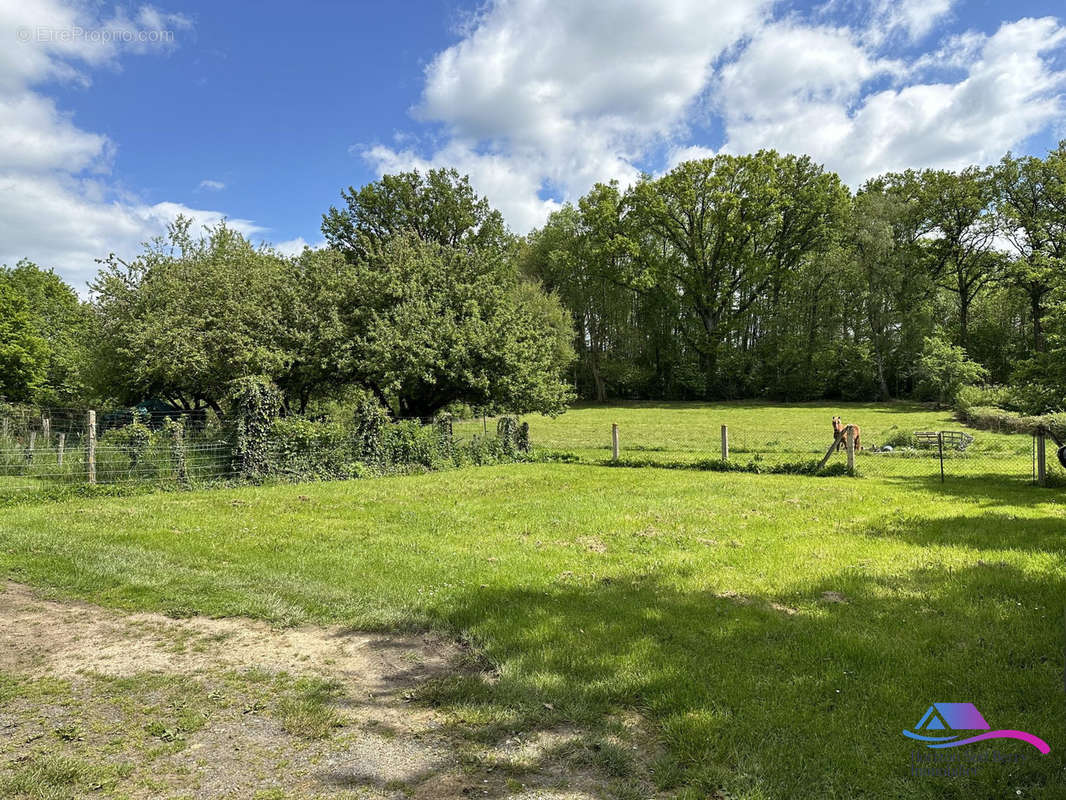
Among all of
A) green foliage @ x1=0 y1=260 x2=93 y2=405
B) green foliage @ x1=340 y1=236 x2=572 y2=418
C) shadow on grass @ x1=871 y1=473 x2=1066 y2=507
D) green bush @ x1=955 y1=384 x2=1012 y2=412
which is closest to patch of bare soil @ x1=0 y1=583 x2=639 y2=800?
shadow on grass @ x1=871 y1=473 x2=1066 y2=507

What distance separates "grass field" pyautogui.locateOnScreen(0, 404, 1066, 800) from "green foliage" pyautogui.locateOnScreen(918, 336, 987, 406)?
1020 inches

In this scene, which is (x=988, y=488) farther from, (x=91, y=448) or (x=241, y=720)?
(x=91, y=448)

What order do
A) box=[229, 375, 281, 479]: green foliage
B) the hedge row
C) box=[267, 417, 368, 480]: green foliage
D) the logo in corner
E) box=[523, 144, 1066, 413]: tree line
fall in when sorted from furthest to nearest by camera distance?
box=[523, 144, 1066, 413]: tree line
the hedge row
box=[267, 417, 368, 480]: green foliage
box=[229, 375, 281, 479]: green foliage
the logo in corner

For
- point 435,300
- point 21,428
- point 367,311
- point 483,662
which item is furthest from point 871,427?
point 21,428

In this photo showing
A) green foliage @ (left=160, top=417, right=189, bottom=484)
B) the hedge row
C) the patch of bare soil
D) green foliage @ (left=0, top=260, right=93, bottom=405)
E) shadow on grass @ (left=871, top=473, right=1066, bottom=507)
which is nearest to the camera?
the patch of bare soil

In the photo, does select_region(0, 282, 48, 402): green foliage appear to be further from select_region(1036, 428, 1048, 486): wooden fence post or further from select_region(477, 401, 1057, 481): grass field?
select_region(1036, 428, 1048, 486): wooden fence post

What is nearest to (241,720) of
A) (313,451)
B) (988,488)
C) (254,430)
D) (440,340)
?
(254,430)

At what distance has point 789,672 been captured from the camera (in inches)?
155

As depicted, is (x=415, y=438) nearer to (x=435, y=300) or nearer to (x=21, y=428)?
(x=435, y=300)

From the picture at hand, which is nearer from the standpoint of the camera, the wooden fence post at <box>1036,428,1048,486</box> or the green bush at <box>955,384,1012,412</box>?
the wooden fence post at <box>1036,428,1048,486</box>

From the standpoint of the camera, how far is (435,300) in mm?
19141

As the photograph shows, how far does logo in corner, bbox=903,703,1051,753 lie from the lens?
3.13 meters

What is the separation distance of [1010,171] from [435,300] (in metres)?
43.5

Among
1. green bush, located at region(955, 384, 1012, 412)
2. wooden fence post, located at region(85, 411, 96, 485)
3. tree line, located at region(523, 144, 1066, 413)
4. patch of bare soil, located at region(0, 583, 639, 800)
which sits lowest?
patch of bare soil, located at region(0, 583, 639, 800)
